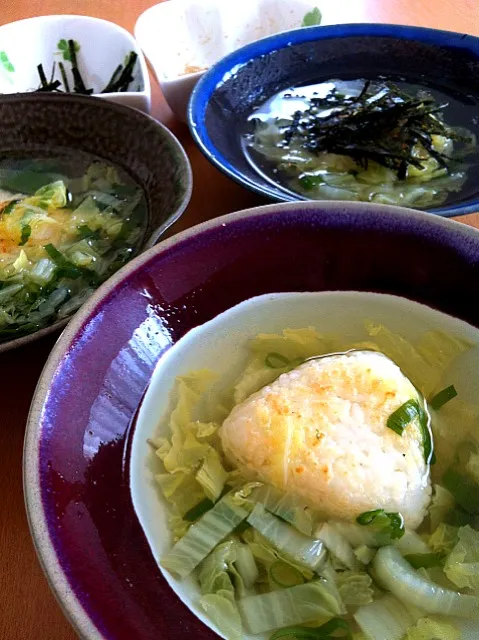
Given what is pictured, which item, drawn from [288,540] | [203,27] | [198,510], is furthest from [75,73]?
[288,540]

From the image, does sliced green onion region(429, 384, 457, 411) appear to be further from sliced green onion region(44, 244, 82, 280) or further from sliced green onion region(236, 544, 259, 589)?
sliced green onion region(44, 244, 82, 280)

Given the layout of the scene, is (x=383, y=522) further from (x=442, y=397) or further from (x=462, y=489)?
(x=442, y=397)

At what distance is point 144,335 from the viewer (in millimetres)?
1079

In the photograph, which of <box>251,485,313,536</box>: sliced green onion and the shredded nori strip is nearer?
<box>251,485,313,536</box>: sliced green onion

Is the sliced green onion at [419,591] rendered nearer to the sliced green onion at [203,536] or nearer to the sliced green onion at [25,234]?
the sliced green onion at [203,536]

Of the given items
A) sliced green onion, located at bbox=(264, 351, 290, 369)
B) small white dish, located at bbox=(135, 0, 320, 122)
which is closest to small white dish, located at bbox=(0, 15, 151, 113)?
small white dish, located at bbox=(135, 0, 320, 122)

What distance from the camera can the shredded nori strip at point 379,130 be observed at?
1.70 meters

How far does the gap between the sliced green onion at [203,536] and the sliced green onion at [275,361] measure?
0.30 metres

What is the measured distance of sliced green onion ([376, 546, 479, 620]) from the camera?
85 cm

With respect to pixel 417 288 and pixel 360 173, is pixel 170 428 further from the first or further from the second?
pixel 360 173

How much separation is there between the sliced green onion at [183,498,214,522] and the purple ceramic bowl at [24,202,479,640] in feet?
0.33

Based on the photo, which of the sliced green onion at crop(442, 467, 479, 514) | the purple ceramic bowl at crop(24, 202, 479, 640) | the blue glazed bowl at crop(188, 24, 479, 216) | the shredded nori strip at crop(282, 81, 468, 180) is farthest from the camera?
the blue glazed bowl at crop(188, 24, 479, 216)

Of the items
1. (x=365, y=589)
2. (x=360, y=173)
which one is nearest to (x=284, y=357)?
(x=365, y=589)

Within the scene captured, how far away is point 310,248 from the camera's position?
1.15 m
